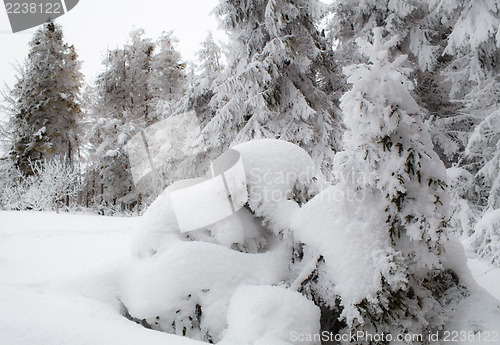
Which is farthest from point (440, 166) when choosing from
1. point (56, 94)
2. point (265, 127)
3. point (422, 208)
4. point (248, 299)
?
point (56, 94)

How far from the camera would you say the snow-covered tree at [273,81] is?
8.84 m

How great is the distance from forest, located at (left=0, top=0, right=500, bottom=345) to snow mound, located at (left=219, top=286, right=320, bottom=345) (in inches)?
0.9

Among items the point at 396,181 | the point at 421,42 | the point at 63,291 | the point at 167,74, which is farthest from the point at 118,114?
the point at 396,181

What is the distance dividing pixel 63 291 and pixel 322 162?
7.44 metres

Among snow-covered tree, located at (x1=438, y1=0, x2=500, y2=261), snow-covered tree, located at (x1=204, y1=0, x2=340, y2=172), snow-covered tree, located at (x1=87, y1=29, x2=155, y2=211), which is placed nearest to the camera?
snow-covered tree, located at (x1=438, y1=0, x2=500, y2=261)

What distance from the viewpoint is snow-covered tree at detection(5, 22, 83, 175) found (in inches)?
635

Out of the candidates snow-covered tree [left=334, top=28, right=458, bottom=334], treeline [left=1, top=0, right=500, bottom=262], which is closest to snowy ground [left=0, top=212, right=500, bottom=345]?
snow-covered tree [left=334, top=28, right=458, bottom=334]

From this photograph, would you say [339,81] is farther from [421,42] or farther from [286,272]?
[286,272]

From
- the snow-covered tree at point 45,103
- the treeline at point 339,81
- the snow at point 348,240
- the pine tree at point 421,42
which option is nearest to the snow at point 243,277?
the snow at point 348,240

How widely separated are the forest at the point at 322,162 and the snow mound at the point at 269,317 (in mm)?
22

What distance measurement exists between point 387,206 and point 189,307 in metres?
2.32

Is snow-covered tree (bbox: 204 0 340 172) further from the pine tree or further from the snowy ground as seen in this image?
the snowy ground

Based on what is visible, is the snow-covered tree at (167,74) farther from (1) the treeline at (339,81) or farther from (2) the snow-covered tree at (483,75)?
(2) the snow-covered tree at (483,75)

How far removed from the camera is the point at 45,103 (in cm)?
1669
